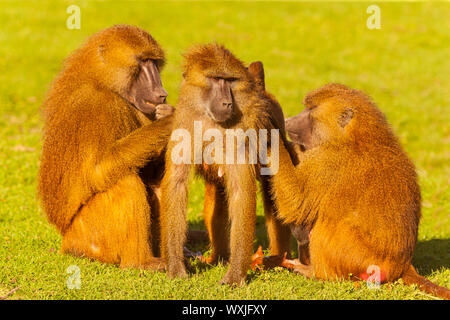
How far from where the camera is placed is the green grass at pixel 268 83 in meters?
4.66

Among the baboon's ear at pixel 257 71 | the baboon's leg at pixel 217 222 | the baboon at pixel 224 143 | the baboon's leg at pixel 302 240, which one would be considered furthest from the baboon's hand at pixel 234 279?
the baboon's ear at pixel 257 71

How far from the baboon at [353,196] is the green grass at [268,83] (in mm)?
200

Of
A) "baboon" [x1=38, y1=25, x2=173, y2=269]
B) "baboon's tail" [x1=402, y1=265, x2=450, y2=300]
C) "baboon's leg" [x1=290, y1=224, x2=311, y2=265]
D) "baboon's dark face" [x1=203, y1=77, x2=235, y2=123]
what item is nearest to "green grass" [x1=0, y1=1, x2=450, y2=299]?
"baboon's tail" [x1=402, y1=265, x2=450, y2=300]

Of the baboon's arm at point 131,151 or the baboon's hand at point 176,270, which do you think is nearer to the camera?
the baboon's hand at point 176,270

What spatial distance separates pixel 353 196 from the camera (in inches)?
189

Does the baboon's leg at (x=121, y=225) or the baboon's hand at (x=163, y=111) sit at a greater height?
the baboon's hand at (x=163, y=111)

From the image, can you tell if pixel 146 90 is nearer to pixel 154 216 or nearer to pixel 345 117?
pixel 154 216

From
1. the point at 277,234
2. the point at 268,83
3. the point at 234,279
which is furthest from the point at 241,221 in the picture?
the point at 268,83

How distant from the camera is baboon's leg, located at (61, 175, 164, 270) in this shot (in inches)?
193

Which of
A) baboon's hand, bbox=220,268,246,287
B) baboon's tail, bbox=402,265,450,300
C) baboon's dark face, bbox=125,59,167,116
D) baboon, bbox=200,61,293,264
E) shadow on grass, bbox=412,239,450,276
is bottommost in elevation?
shadow on grass, bbox=412,239,450,276

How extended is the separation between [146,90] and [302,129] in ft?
4.28

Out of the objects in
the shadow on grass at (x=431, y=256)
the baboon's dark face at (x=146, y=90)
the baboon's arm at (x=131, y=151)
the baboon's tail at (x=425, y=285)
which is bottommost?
the shadow on grass at (x=431, y=256)

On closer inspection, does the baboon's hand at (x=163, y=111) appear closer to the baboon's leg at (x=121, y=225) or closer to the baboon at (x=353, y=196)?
the baboon's leg at (x=121, y=225)

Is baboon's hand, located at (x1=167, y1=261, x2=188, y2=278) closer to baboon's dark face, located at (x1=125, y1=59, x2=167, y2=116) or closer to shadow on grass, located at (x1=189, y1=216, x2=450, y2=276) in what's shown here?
baboon's dark face, located at (x1=125, y1=59, x2=167, y2=116)
